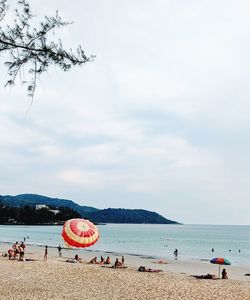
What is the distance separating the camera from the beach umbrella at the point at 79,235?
1941cm

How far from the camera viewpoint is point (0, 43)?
774 cm

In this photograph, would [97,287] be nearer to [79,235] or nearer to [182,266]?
[79,235]

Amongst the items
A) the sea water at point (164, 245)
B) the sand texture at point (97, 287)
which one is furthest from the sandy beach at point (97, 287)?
the sea water at point (164, 245)

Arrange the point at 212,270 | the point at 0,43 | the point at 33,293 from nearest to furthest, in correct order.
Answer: the point at 0,43 < the point at 33,293 < the point at 212,270

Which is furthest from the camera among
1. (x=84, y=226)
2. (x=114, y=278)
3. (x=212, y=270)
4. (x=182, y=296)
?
(x=212, y=270)

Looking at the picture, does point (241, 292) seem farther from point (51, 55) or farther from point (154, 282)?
point (51, 55)

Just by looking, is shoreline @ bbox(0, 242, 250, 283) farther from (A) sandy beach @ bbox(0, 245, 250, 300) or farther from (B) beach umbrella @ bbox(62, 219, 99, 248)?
(B) beach umbrella @ bbox(62, 219, 99, 248)

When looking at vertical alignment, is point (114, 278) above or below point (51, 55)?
below

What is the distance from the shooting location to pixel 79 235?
19547mm

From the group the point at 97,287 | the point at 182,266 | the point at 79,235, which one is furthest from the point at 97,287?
the point at 182,266

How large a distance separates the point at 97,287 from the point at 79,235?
2.56 m

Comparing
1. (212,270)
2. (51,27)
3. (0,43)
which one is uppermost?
(51,27)

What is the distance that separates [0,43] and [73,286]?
13.3m

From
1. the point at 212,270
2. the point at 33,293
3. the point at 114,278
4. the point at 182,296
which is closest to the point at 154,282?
the point at 114,278
